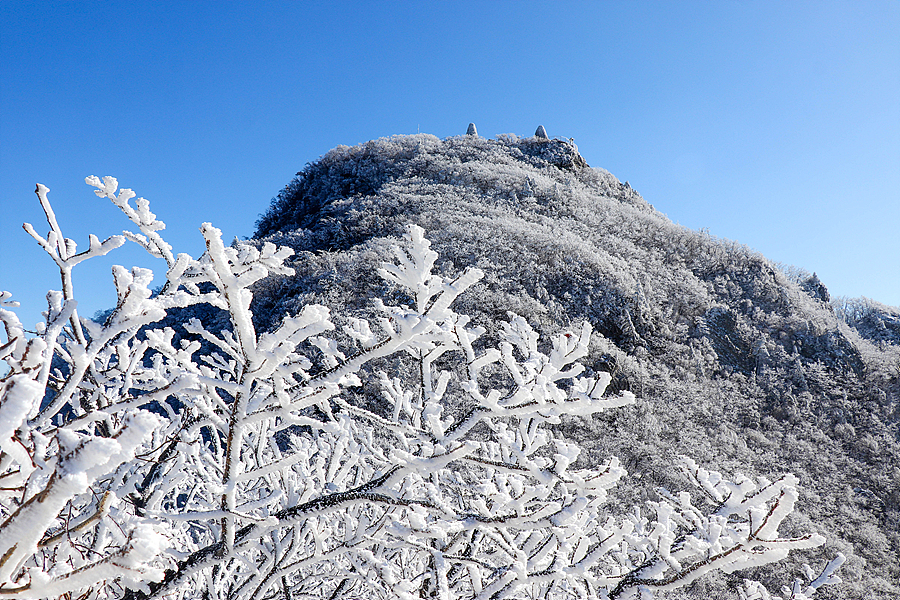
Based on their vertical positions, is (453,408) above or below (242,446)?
above

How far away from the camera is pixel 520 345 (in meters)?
1.97

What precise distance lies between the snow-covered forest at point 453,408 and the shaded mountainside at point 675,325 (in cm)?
13

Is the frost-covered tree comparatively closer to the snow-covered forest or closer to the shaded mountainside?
the snow-covered forest

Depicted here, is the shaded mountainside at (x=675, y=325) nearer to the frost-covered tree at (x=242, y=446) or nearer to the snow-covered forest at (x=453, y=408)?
the snow-covered forest at (x=453, y=408)

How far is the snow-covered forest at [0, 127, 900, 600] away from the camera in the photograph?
1283 mm

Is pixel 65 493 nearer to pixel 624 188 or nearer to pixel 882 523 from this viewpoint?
pixel 882 523

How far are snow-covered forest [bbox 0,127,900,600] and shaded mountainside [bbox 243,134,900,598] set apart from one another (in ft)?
0.41

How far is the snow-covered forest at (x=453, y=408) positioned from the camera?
128 centimetres

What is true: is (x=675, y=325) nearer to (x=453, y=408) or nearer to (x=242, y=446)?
(x=453, y=408)

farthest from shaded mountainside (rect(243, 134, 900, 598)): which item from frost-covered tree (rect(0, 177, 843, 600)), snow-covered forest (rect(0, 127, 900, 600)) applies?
frost-covered tree (rect(0, 177, 843, 600))

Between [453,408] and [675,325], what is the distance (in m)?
11.9

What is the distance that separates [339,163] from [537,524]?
3784 centimetres

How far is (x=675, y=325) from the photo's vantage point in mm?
19203

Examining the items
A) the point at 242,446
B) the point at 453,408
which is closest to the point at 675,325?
the point at 453,408
